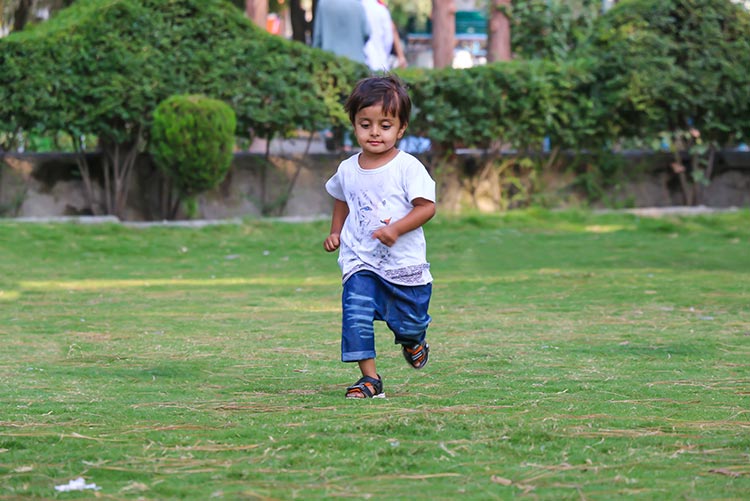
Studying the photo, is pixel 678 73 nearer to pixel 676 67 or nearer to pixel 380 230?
pixel 676 67

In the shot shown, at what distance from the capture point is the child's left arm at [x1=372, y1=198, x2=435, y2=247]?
519 cm

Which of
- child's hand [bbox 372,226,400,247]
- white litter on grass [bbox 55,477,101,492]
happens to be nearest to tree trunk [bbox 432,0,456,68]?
child's hand [bbox 372,226,400,247]

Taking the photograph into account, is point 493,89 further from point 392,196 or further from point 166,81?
point 392,196

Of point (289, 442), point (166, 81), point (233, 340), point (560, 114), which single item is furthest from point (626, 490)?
point (560, 114)

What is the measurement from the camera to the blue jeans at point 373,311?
529cm

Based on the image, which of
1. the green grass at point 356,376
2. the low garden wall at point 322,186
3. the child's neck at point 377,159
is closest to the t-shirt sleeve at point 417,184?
the child's neck at point 377,159

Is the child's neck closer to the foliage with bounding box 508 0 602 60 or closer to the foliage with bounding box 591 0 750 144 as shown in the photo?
the foliage with bounding box 591 0 750 144

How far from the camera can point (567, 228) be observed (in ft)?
47.8

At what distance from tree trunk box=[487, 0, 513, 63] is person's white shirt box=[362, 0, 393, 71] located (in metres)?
1.56

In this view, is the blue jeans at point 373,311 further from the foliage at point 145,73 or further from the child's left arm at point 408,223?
the foliage at point 145,73

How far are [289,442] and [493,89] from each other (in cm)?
1133

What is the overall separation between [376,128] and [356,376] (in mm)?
1212

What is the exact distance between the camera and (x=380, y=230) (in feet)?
17.1

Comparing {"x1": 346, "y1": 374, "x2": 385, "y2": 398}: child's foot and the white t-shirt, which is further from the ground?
the white t-shirt
